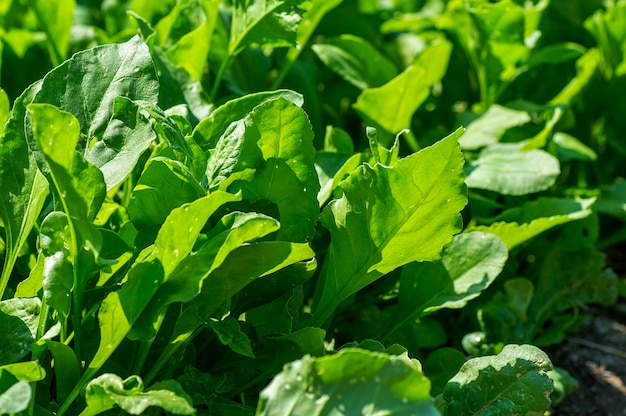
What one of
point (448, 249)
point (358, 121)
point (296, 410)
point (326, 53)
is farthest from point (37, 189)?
point (358, 121)

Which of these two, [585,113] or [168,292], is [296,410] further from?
[585,113]

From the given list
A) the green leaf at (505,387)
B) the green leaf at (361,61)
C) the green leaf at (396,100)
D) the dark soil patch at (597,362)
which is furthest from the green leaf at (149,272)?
the dark soil patch at (597,362)

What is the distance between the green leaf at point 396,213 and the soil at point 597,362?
0.84 metres

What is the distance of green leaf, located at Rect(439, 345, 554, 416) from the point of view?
1468 mm

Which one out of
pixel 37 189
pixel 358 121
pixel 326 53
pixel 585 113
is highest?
pixel 37 189

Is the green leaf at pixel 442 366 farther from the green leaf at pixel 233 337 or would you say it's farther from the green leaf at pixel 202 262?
the green leaf at pixel 202 262

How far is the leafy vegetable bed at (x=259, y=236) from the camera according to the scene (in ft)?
4.04

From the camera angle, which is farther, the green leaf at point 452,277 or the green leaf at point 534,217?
the green leaf at point 534,217

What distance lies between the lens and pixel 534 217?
2.04m

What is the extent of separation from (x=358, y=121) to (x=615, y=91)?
792mm

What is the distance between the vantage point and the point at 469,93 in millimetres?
2748

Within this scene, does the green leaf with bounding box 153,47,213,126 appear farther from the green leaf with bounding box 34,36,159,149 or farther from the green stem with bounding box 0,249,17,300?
the green stem with bounding box 0,249,17,300

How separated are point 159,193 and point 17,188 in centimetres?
25

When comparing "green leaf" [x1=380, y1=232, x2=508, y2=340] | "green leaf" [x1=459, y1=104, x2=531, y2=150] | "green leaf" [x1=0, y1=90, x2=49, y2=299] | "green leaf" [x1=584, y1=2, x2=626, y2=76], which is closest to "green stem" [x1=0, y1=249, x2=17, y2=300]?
"green leaf" [x1=0, y1=90, x2=49, y2=299]
